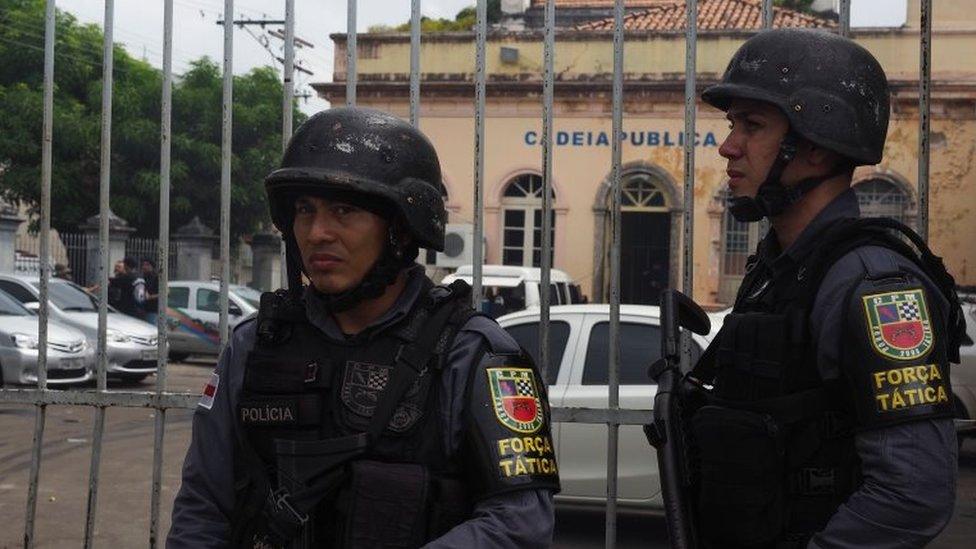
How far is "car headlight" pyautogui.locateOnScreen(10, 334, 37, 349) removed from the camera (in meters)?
12.6

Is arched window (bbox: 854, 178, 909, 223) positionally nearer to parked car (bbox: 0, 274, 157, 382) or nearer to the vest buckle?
parked car (bbox: 0, 274, 157, 382)

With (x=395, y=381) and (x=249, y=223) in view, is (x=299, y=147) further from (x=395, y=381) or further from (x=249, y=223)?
(x=249, y=223)

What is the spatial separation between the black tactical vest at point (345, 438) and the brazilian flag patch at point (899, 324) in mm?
743

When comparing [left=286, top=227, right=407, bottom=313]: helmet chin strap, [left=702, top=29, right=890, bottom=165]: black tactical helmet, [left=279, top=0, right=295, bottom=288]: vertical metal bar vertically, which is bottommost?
[left=286, top=227, right=407, bottom=313]: helmet chin strap

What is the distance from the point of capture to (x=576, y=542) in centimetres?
696

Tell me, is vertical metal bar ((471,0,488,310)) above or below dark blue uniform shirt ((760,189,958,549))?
above

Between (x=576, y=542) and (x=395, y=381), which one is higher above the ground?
(x=395, y=381)

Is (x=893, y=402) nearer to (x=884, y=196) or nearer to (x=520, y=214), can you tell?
(x=884, y=196)

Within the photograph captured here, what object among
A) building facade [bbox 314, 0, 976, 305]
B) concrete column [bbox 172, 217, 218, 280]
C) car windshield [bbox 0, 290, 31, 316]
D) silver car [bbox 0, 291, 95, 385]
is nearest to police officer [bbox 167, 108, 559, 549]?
silver car [bbox 0, 291, 95, 385]

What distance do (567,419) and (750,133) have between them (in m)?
1.21

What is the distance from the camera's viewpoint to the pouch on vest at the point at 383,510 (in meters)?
2.07

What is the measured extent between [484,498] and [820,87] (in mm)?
1033

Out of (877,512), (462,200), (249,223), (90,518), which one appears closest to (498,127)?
(462,200)

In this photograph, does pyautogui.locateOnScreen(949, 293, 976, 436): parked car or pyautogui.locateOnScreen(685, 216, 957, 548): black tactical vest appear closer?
pyautogui.locateOnScreen(685, 216, 957, 548): black tactical vest
